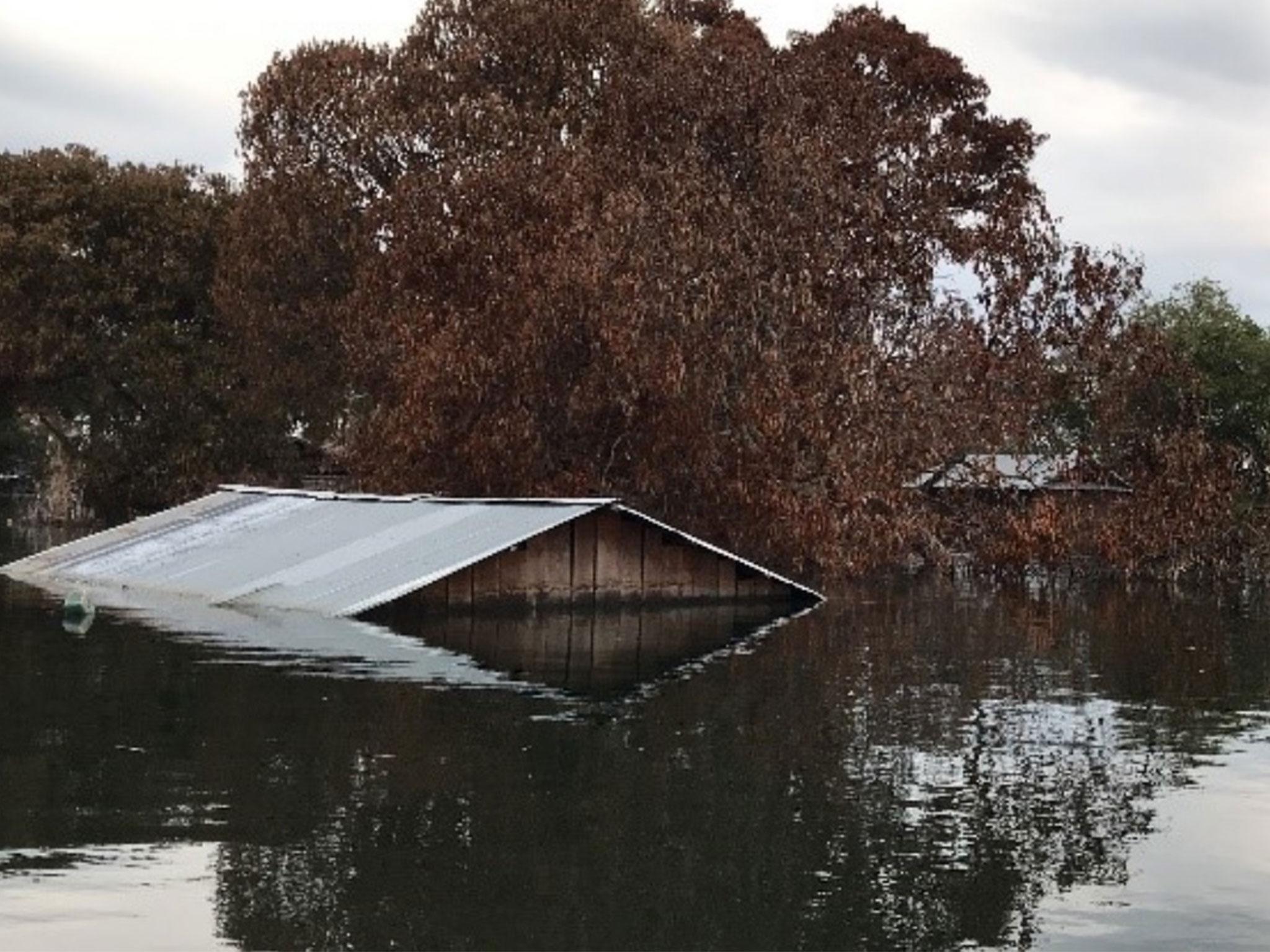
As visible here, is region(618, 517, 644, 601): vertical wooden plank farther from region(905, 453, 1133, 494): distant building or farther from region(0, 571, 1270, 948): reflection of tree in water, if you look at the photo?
region(905, 453, 1133, 494): distant building

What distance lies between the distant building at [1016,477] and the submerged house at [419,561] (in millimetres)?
10459

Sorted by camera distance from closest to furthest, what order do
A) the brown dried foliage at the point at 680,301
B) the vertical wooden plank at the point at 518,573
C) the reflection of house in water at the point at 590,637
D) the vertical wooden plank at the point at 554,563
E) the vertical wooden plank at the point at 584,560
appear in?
the reflection of house in water at the point at 590,637 < the vertical wooden plank at the point at 518,573 < the vertical wooden plank at the point at 554,563 < the vertical wooden plank at the point at 584,560 < the brown dried foliage at the point at 680,301

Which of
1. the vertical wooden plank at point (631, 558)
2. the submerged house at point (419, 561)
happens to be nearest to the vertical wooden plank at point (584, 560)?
the submerged house at point (419, 561)

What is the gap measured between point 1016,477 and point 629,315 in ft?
44.0

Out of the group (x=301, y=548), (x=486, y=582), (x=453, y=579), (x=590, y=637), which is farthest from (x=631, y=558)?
→ (x=301, y=548)

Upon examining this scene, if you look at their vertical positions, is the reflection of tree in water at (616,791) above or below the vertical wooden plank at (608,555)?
below

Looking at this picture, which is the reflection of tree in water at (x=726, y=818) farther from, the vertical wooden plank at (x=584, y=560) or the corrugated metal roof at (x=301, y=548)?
the vertical wooden plank at (x=584, y=560)

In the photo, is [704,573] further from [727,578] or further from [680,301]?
[680,301]

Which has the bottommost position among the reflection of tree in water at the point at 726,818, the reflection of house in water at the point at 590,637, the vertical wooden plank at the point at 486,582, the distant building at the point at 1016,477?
the reflection of tree in water at the point at 726,818

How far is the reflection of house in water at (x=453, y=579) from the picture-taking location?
31266 millimetres

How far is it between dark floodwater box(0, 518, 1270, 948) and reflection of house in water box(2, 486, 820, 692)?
0.51 meters

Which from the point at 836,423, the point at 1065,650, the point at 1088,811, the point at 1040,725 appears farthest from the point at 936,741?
the point at 836,423

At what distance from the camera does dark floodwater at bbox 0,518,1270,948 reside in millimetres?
13266

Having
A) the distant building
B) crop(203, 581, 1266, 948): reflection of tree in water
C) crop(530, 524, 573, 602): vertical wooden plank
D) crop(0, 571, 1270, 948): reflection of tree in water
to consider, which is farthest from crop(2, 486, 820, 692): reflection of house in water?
the distant building
